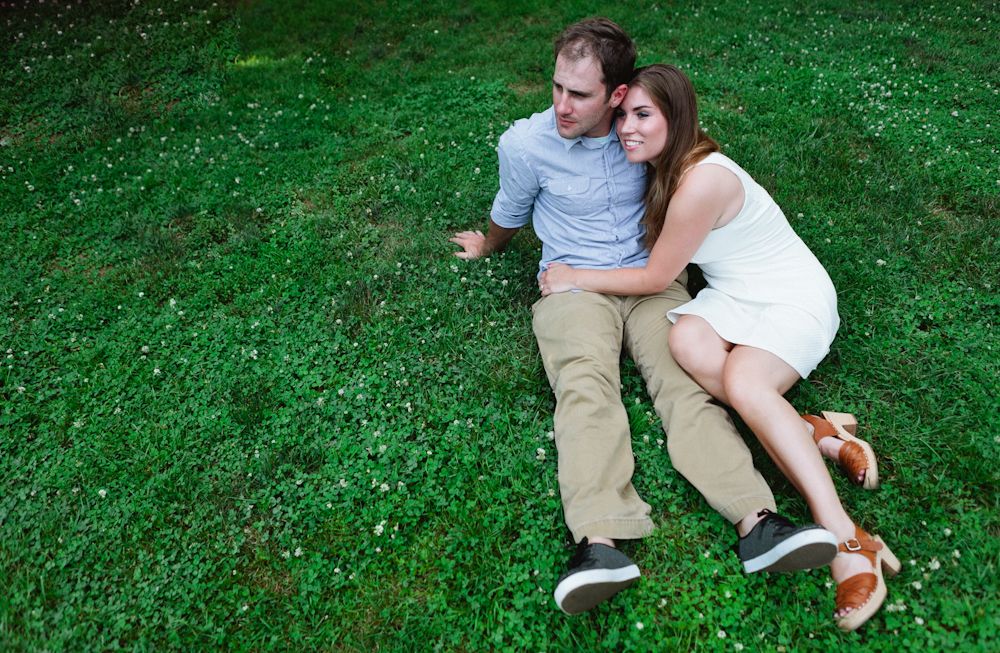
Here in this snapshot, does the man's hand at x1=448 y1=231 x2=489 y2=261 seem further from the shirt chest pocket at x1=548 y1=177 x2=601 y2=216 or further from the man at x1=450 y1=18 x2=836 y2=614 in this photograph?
the shirt chest pocket at x1=548 y1=177 x2=601 y2=216

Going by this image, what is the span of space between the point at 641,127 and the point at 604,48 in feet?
1.53

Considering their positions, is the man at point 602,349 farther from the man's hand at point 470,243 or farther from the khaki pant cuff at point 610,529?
the man's hand at point 470,243

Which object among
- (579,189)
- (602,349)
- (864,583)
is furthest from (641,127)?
(864,583)

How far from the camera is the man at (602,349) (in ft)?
9.51

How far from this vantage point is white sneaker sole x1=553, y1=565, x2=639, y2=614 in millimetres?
2705

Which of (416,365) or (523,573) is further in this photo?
(416,365)

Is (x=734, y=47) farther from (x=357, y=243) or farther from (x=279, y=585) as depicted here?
(x=279, y=585)

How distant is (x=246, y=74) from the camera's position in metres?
7.07

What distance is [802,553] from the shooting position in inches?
107

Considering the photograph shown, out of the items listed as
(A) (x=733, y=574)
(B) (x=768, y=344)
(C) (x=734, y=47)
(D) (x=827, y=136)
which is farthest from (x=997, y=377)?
(C) (x=734, y=47)

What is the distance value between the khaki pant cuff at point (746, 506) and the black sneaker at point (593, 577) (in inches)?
22.3

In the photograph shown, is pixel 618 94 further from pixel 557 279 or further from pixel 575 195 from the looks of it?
pixel 557 279

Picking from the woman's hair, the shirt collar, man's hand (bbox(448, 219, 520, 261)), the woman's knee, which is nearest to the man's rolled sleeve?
man's hand (bbox(448, 219, 520, 261))

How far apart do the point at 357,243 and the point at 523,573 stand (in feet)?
9.78
